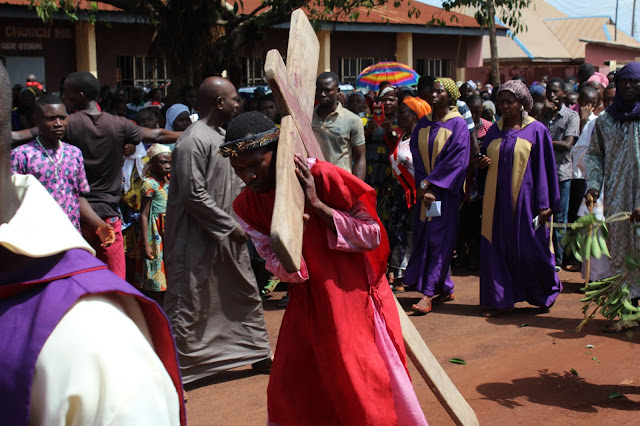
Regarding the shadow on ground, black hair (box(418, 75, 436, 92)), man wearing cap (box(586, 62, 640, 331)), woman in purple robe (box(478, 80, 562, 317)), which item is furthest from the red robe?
black hair (box(418, 75, 436, 92))

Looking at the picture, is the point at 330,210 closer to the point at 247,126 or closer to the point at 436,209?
the point at 247,126

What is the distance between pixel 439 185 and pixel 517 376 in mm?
2160

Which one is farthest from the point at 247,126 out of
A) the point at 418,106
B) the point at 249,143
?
the point at 418,106

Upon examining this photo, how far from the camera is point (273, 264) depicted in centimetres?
329

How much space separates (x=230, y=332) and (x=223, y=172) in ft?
3.71

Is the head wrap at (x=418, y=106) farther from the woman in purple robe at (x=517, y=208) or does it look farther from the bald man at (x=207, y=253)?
the bald man at (x=207, y=253)

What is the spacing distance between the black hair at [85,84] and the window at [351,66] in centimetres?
2040

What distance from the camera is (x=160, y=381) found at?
1326 mm

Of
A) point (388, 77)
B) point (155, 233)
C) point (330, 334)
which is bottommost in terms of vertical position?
point (155, 233)

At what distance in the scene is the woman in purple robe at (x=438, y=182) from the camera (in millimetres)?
7141

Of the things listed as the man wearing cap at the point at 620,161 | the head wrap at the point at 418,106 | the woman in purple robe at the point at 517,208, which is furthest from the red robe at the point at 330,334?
the head wrap at the point at 418,106

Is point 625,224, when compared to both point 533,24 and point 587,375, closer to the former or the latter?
point 587,375

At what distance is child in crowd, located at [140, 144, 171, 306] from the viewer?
645 cm

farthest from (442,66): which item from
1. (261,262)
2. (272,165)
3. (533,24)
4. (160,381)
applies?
(160,381)
